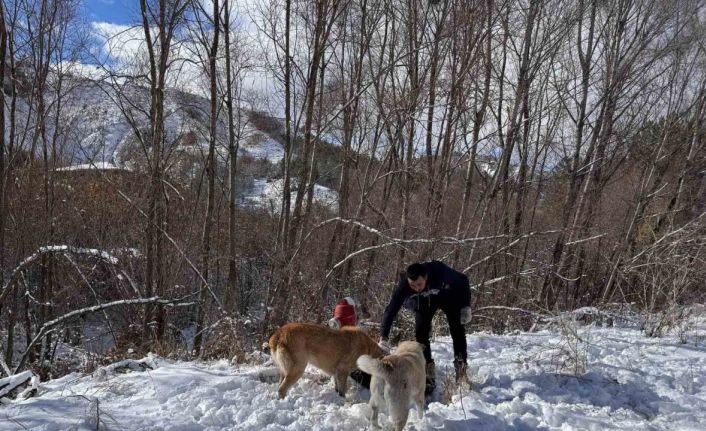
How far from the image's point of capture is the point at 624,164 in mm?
15648

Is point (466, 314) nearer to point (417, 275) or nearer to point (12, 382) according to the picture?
point (417, 275)

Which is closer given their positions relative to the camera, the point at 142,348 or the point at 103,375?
the point at 103,375

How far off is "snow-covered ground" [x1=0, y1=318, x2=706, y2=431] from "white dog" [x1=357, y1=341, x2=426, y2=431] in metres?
0.31

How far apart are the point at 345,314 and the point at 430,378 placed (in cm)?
148

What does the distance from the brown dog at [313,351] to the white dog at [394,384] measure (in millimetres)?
881

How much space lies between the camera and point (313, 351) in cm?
485

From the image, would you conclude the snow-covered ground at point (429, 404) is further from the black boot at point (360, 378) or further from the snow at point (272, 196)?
the snow at point (272, 196)

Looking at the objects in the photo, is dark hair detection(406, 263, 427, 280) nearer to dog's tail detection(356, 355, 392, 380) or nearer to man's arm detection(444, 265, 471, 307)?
man's arm detection(444, 265, 471, 307)

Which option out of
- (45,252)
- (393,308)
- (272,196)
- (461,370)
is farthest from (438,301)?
(272,196)

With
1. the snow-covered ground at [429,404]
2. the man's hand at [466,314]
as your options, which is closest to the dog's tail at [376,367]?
the snow-covered ground at [429,404]

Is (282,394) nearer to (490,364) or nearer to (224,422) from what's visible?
(224,422)

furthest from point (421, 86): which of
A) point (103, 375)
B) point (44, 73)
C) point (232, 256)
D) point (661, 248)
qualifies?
point (44, 73)

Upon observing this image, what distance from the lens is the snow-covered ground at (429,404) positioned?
3887mm

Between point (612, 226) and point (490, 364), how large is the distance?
10808 mm
